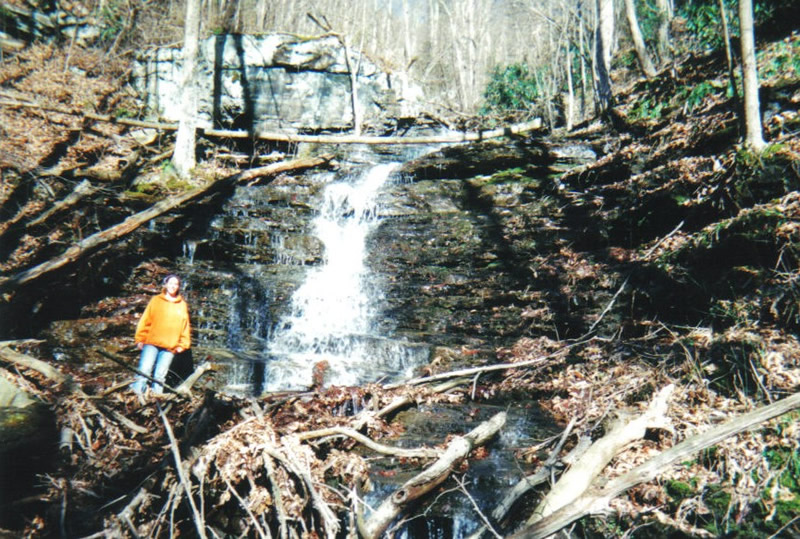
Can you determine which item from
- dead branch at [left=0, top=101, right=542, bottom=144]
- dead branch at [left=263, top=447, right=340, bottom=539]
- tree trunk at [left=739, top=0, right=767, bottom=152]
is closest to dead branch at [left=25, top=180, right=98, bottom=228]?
dead branch at [left=0, top=101, right=542, bottom=144]

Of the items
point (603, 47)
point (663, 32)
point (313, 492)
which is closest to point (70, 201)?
point (313, 492)

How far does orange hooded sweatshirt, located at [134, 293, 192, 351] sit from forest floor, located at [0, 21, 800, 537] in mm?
963

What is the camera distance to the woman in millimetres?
6410

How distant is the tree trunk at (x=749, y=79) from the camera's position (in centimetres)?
637

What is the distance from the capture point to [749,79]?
636cm

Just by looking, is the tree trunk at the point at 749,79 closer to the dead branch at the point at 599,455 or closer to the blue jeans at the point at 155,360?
the dead branch at the point at 599,455

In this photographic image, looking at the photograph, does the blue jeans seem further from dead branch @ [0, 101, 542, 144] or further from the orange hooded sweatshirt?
dead branch @ [0, 101, 542, 144]

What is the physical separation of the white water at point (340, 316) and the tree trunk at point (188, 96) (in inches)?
157

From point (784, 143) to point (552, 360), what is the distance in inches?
171

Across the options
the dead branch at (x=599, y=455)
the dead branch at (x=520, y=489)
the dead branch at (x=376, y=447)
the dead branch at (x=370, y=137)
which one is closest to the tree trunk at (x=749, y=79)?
the dead branch at (x=599, y=455)

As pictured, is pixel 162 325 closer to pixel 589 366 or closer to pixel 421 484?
pixel 421 484

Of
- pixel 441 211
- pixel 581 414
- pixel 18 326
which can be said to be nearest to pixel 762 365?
pixel 581 414

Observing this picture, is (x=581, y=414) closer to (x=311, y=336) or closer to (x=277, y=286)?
(x=311, y=336)

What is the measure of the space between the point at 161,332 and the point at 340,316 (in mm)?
3929
